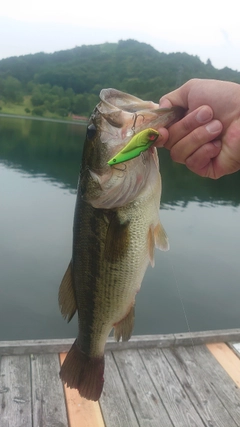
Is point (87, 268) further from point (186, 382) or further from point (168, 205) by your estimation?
point (168, 205)

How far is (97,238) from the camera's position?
190 cm

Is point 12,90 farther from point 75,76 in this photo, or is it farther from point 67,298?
point 67,298

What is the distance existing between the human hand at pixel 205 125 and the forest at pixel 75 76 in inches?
1499

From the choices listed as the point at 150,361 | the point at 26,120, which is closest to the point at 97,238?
the point at 150,361

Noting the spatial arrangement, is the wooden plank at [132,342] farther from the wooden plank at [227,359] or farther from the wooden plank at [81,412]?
the wooden plank at [81,412]

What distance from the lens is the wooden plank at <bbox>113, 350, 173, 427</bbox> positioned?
347 centimetres

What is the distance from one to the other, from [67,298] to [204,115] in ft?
3.54

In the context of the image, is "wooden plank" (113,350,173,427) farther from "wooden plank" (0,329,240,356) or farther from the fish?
the fish

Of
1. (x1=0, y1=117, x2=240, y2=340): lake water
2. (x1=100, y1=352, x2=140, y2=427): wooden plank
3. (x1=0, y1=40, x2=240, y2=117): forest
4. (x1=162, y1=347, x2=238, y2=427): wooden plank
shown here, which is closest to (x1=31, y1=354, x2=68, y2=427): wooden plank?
(x1=100, y1=352, x2=140, y2=427): wooden plank

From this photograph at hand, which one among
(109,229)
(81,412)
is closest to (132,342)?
(81,412)

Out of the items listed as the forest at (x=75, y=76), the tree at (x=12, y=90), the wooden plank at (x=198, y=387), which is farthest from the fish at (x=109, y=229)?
the tree at (x=12, y=90)

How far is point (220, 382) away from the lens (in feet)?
13.1

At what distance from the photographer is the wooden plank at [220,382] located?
369 cm

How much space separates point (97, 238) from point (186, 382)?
8.52 ft
